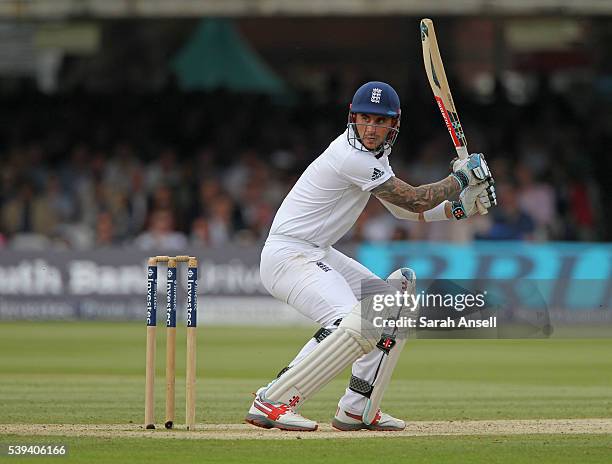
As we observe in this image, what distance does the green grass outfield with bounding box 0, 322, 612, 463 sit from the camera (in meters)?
6.48

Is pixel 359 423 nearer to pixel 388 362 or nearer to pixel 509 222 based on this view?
pixel 388 362

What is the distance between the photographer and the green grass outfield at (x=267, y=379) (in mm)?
6477

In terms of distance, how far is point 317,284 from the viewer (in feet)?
23.2

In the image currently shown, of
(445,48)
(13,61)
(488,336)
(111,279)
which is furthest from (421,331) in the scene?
(13,61)

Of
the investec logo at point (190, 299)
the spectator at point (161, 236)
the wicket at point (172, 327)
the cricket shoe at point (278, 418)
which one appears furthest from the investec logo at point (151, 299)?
the spectator at point (161, 236)

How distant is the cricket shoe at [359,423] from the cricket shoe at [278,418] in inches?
9.4

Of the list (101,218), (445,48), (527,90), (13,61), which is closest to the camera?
(101,218)

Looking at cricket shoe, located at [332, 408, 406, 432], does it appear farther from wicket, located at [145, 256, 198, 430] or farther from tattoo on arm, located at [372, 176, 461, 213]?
tattoo on arm, located at [372, 176, 461, 213]

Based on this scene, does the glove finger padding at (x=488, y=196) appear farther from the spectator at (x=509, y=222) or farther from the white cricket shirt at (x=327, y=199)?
the spectator at (x=509, y=222)

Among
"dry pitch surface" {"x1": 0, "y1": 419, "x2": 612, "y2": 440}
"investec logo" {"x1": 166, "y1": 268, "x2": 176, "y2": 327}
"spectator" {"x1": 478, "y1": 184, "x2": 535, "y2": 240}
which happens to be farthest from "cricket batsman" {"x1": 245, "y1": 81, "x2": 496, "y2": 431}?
"spectator" {"x1": 478, "y1": 184, "x2": 535, "y2": 240}

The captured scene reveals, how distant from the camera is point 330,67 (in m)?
26.3

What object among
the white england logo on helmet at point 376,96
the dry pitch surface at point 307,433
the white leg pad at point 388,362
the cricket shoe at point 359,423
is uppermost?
the white england logo on helmet at point 376,96

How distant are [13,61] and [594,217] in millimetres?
15706

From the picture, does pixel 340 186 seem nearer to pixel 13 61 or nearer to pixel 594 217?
pixel 594 217
